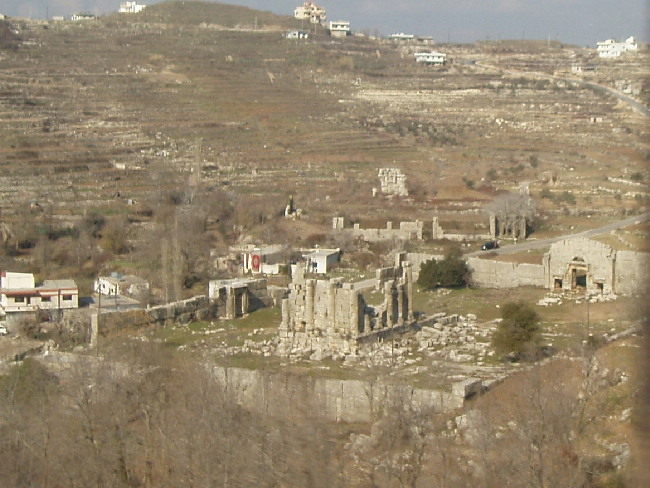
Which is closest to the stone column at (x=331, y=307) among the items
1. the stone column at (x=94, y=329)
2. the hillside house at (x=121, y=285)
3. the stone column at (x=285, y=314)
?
the stone column at (x=285, y=314)

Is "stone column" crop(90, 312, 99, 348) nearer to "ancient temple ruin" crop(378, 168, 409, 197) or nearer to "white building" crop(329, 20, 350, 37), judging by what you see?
"ancient temple ruin" crop(378, 168, 409, 197)

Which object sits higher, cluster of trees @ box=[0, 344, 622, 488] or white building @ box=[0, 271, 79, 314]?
cluster of trees @ box=[0, 344, 622, 488]

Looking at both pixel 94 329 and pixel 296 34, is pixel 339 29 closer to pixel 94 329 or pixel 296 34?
pixel 296 34

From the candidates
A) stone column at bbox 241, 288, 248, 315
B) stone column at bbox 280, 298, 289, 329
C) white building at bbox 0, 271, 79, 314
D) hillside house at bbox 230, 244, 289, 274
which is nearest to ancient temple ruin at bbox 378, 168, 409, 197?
hillside house at bbox 230, 244, 289, 274

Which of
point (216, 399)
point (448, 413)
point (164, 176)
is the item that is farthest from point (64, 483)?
point (164, 176)

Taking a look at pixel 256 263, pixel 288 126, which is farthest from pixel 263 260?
pixel 288 126

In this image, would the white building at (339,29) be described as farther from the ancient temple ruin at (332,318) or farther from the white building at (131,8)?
the ancient temple ruin at (332,318)
